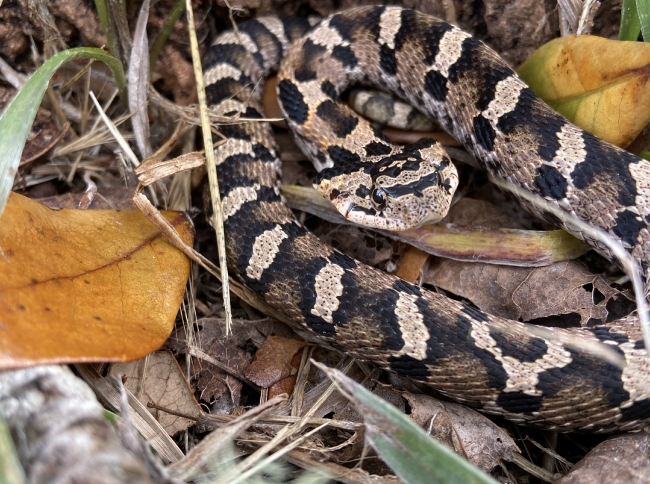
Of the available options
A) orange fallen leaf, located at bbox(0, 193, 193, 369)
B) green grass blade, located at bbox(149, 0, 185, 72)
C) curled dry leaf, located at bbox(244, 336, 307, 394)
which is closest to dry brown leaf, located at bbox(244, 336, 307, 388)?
curled dry leaf, located at bbox(244, 336, 307, 394)

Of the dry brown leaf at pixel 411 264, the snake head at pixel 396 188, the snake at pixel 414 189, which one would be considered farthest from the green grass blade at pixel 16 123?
the dry brown leaf at pixel 411 264

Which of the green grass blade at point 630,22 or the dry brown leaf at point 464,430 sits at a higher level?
the green grass blade at point 630,22

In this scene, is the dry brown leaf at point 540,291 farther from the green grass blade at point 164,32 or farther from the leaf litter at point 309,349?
the green grass blade at point 164,32

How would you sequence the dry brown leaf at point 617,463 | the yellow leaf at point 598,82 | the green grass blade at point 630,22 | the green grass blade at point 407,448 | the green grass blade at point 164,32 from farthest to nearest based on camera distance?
the green grass blade at point 164,32
the green grass blade at point 630,22
the yellow leaf at point 598,82
the dry brown leaf at point 617,463
the green grass blade at point 407,448

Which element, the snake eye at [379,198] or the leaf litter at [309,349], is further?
the snake eye at [379,198]

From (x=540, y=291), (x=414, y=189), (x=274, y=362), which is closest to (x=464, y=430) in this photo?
(x=540, y=291)

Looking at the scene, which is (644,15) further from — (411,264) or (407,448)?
(407,448)

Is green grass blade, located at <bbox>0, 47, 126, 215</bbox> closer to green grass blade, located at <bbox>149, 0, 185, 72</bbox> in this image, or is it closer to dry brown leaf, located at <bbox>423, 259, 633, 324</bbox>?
green grass blade, located at <bbox>149, 0, 185, 72</bbox>
